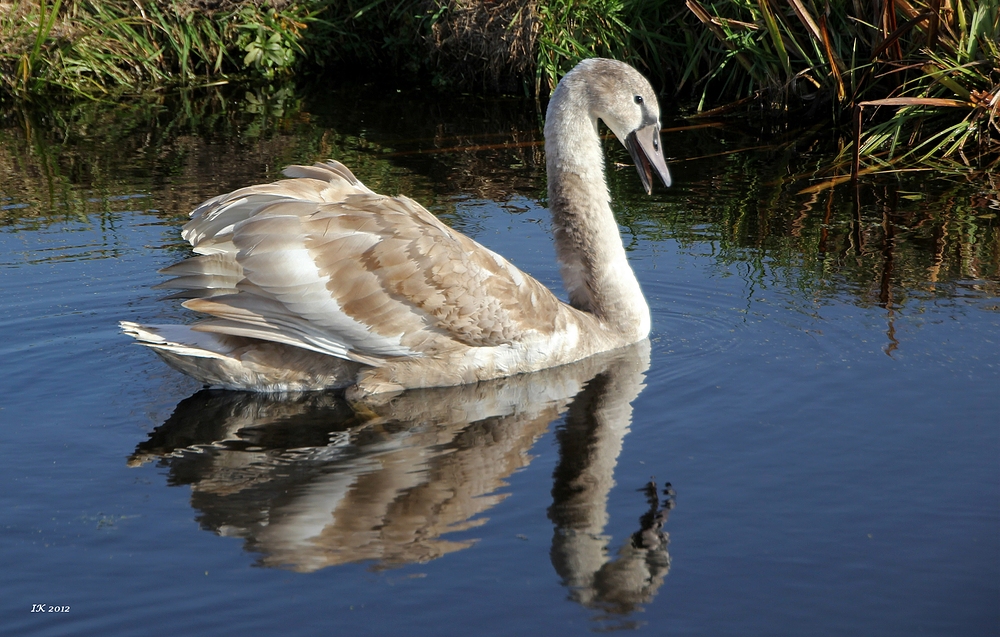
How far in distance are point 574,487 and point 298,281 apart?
1665 millimetres

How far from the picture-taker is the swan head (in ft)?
20.0

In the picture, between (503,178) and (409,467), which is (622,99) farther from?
(503,178)

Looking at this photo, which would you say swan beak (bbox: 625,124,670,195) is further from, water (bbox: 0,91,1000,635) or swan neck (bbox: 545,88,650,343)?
water (bbox: 0,91,1000,635)

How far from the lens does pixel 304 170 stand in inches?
233

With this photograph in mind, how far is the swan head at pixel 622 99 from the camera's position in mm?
6105

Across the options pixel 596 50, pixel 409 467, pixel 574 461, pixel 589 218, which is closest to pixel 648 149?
pixel 589 218

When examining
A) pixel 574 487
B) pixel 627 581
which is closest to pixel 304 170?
pixel 574 487

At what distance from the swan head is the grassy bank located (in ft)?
7.96

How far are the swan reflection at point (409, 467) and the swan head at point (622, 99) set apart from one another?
117 centimetres

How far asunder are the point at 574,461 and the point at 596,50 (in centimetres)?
731

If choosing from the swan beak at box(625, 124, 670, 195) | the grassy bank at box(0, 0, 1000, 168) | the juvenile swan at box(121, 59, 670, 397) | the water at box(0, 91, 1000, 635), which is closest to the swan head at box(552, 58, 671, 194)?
the swan beak at box(625, 124, 670, 195)

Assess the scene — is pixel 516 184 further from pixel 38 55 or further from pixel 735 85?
pixel 38 55

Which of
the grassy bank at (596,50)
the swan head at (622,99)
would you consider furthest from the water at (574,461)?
the grassy bank at (596,50)

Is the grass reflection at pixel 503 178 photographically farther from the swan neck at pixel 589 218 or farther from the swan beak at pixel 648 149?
the swan neck at pixel 589 218
